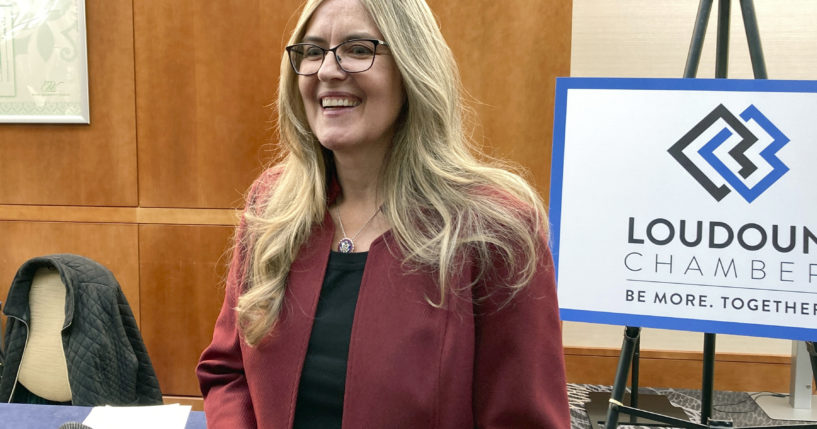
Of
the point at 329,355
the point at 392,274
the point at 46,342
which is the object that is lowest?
the point at 46,342

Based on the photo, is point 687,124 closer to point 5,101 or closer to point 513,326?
point 513,326

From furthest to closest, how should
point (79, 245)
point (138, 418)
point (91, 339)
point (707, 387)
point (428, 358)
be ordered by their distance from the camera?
point (79, 245) → point (91, 339) → point (707, 387) → point (138, 418) → point (428, 358)

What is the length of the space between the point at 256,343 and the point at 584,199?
123 cm

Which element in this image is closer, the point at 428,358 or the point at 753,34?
the point at 428,358

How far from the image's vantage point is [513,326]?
109cm

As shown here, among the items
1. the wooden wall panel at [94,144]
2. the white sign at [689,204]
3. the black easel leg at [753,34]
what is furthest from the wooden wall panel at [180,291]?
the black easel leg at [753,34]

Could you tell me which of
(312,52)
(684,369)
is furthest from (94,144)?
(684,369)

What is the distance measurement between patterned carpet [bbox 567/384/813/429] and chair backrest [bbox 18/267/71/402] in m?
2.00

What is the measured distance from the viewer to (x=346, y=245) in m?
1.21

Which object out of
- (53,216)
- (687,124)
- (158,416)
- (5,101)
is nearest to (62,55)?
(5,101)

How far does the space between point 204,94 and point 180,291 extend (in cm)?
100

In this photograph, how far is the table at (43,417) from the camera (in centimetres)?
141

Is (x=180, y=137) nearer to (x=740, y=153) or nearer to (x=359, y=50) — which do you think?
(x=359, y=50)

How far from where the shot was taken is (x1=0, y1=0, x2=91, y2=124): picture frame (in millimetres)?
3197
